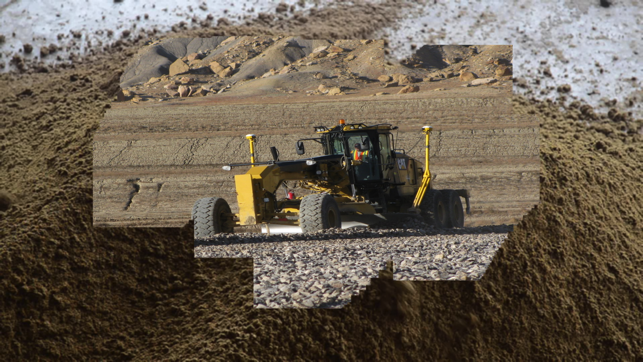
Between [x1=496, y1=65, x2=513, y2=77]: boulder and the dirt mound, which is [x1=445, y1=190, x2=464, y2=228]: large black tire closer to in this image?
[x1=496, y1=65, x2=513, y2=77]: boulder

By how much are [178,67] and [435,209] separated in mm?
4704

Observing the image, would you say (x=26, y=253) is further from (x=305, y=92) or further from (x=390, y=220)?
(x=390, y=220)

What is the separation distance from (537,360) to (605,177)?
3912 mm

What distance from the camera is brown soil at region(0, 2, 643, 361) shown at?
19.5 ft

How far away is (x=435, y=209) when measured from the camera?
9.85 m

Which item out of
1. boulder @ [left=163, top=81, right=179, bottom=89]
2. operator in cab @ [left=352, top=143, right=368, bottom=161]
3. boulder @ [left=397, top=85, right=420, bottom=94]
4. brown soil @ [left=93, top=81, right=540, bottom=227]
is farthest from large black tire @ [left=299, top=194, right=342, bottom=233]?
boulder @ [left=163, top=81, right=179, bottom=89]

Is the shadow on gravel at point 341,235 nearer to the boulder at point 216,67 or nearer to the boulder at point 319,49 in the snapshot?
the boulder at point 216,67

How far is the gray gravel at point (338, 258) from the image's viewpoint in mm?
6023

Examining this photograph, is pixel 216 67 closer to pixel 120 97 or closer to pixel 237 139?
pixel 237 139

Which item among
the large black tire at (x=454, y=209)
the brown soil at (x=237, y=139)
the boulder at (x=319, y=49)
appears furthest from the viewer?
the large black tire at (x=454, y=209)

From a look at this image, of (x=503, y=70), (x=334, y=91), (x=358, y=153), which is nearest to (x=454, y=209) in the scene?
(x=358, y=153)

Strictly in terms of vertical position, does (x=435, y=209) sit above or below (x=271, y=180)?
below

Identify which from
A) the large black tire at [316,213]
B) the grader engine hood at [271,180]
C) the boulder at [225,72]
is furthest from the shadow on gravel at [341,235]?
the boulder at [225,72]

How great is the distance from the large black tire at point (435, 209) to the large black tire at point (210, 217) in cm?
343
